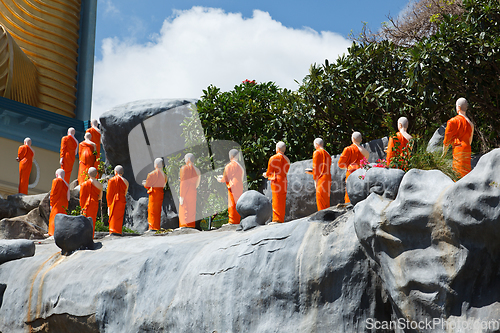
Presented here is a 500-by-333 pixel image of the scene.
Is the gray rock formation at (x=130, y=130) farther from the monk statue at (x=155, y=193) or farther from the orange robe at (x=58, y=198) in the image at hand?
the monk statue at (x=155, y=193)

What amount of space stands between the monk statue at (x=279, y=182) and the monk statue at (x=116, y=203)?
3.01m

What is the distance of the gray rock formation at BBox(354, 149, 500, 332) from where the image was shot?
413 centimetres

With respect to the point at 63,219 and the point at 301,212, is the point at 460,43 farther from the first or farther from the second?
the point at 63,219

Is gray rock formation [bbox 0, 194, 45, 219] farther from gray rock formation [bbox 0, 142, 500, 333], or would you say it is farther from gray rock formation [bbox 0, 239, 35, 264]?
gray rock formation [bbox 0, 142, 500, 333]

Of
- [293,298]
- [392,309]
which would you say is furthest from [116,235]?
[392,309]

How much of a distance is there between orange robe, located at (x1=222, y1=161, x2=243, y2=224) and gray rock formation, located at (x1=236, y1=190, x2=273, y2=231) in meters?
2.60

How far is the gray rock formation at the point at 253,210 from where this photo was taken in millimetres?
6602

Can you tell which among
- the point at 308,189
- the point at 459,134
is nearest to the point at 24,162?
the point at 308,189

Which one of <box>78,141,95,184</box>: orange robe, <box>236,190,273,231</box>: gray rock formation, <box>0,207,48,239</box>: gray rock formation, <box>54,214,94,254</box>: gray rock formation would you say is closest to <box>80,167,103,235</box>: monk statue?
<box>0,207,48,239</box>: gray rock formation

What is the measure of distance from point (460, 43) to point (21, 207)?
35.9 ft

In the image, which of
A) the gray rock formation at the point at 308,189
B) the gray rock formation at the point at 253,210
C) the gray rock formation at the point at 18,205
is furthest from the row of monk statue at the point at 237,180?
the gray rock formation at the point at 18,205

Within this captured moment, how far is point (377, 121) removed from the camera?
12117mm

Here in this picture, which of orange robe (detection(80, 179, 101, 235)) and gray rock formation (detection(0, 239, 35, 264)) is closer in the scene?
gray rock formation (detection(0, 239, 35, 264))

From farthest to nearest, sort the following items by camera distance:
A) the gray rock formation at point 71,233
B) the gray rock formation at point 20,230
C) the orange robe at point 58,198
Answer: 1. the gray rock formation at point 20,230
2. the orange robe at point 58,198
3. the gray rock formation at point 71,233
